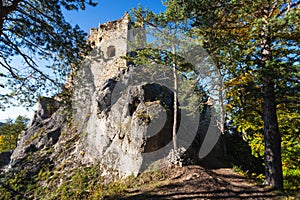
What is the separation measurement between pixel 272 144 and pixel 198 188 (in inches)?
102

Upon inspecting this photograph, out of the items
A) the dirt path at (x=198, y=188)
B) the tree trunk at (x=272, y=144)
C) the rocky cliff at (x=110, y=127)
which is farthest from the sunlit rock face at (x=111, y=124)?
the tree trunk at (x=272, y=144)

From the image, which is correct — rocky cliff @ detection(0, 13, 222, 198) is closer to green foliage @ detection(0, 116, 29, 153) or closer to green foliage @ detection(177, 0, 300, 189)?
A: green foliage @ detection(177, 0, 300, 189)

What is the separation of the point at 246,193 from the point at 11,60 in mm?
7579

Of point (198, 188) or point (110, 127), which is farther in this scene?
point (110, 127)

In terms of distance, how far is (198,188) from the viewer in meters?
6.00

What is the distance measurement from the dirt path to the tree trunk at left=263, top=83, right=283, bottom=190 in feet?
1.54

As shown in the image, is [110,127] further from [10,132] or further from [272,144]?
[10,132]

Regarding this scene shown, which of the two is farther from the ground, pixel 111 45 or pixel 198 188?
pixel 111 45

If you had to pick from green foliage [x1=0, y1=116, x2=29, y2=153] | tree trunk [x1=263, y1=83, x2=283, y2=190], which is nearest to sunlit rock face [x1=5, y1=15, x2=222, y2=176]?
tree trunk [x1=263, y1=83, x2=283, y2=190]

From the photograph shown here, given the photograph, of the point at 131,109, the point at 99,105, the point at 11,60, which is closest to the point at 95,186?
the point at 131,109

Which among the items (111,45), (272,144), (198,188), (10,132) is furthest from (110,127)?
(10,132)

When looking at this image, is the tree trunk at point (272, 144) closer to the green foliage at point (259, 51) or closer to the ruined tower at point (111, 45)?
the green foliage at point (259, 51)

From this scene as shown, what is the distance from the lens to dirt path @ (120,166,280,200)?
18.2ft

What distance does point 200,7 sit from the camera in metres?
5.83
